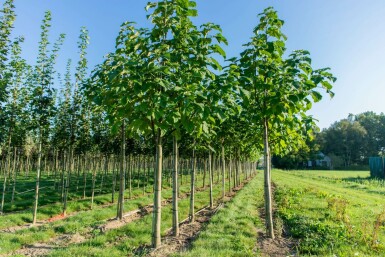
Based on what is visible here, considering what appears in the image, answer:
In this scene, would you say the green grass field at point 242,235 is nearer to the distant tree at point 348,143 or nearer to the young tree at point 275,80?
the young tree at point 275,80

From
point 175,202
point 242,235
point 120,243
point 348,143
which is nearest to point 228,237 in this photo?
point 242,235

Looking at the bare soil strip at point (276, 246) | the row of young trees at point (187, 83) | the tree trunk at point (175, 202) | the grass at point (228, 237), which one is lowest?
the bare soil strip at point (276, 246)

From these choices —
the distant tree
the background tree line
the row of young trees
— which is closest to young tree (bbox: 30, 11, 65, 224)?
the row of young trees

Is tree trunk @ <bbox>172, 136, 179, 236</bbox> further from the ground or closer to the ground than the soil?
further from the ground

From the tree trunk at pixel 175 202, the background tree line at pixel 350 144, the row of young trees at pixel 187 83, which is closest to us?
the row of young trees at pixel 187 83

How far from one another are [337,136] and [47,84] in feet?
348

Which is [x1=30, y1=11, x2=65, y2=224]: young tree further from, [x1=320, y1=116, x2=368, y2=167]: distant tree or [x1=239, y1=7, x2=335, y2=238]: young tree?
[x1=320, y1=116, x2=368, y2=167]: distant tree

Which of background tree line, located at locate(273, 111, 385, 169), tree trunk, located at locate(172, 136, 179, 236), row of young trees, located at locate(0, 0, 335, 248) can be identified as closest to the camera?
row of young trees, located at locate(0, 0, 335, 248)

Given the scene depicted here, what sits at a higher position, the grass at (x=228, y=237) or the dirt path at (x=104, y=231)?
the grass at (x=228, y=237)

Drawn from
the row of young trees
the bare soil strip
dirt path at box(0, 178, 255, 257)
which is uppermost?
the row of young trees

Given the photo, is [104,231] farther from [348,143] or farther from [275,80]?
[348,143]

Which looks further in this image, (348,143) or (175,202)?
(348,143)

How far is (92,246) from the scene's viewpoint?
785cm

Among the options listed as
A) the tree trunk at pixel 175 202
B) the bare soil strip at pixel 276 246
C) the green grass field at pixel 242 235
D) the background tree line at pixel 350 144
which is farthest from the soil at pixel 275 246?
the background tree line at pixel 350 144
